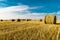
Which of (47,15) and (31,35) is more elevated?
(47,15)

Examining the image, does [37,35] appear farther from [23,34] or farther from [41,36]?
[23,34]

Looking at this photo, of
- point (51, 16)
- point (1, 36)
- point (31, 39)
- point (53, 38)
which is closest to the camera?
point (1, 36)

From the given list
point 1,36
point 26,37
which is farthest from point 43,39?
point 1,36

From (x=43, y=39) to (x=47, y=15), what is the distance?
46.6 feet

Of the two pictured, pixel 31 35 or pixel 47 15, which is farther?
pixel 47 15

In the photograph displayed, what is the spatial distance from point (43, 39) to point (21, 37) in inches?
66.7

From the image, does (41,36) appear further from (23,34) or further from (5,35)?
(5,35)

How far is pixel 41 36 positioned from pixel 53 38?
0.95 m

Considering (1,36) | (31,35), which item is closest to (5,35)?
(1,36)

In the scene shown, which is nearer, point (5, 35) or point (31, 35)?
point (5, 35)

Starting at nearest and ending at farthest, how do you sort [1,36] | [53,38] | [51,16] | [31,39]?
[1,36], [31,39], [53,38], [51,16]

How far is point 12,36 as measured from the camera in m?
10.8

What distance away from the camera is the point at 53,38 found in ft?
39.0

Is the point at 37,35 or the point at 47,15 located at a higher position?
the point at 47,15
